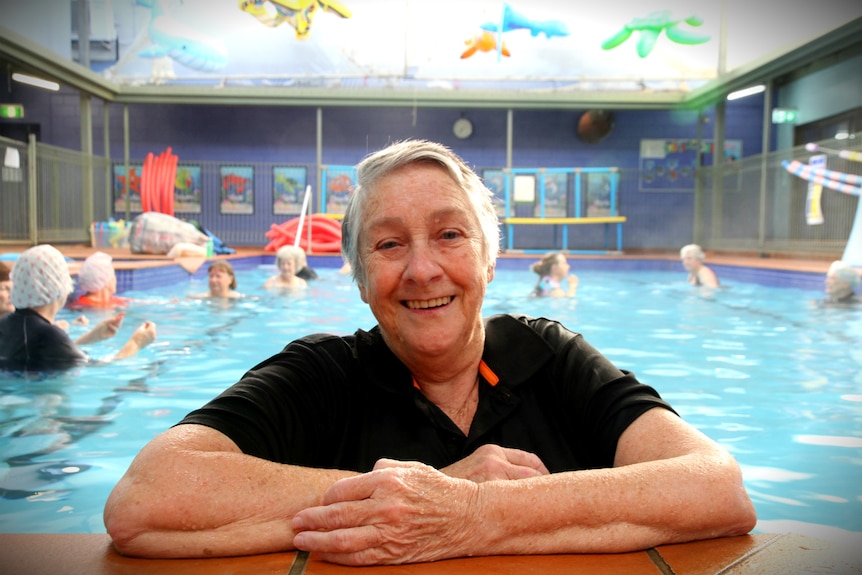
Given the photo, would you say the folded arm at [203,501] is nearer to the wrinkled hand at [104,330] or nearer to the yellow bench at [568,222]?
the wrinkled hand at [104,330]

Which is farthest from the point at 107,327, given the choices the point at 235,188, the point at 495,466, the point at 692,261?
the point at 235,188

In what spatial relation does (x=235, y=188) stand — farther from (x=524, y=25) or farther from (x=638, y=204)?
(x=638, y=204)

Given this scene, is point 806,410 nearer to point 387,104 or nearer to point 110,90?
point 387,104

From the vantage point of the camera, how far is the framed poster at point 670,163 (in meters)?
15.5

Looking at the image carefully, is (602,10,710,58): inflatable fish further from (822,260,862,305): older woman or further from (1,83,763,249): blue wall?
(822,260,862,305): older woman

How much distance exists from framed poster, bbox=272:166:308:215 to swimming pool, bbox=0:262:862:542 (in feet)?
25.7

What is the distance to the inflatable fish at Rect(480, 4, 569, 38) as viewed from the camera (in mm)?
14047

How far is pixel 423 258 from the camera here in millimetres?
1536

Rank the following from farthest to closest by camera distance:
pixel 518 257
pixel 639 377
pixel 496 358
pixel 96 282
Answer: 1. pixel 518 257
2. pixel 96 282
3. pixel 639 377
4. pixel 496 358

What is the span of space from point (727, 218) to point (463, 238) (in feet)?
42.3

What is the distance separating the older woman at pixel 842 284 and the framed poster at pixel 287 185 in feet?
37.5

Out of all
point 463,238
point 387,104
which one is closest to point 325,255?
point 387,104


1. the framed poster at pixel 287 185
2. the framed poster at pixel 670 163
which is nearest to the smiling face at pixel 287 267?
the framed poster at pixel 287 185

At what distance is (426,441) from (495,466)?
0.27 m
